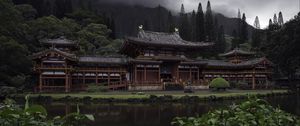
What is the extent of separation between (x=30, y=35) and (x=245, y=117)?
184 ft

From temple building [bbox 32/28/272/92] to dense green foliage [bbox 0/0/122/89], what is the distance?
231cm

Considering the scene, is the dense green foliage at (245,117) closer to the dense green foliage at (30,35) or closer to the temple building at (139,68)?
the dense green foliage at (30,35)

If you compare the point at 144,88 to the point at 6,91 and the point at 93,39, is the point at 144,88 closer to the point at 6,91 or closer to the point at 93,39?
the point at 6,91

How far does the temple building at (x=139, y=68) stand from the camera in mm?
36844

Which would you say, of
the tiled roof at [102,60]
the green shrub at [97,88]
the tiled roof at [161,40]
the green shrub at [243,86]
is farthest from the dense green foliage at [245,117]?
the green shrub at [243,86]

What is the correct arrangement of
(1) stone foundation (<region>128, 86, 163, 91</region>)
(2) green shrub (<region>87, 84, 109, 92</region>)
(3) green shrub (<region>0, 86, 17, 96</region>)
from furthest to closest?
(1) stone foundation (<region>128, 86, 163, 91</region>)
(2) green shrub (<region>87, 84, 109, 92</region>)
(3) green shrub (<region>0, 86, 17, 96</region>)

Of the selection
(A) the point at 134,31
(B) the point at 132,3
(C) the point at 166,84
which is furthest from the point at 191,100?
(B) the point at 132,3

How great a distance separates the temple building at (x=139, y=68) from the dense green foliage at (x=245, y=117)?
34.2 meters

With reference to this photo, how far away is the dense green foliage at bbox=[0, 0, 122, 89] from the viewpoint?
35219 mm

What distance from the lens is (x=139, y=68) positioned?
138ft

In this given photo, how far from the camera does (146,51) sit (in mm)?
43562

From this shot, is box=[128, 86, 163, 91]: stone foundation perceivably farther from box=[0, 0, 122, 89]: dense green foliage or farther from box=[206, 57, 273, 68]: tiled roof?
box=[0, 0, 122, 89]: dense green foliage

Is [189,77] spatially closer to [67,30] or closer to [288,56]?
[288,56]

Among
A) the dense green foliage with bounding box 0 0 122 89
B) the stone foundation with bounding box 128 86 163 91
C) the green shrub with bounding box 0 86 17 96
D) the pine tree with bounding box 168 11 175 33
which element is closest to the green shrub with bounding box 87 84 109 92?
the stone foundation with bounding box 128 86 163 91
